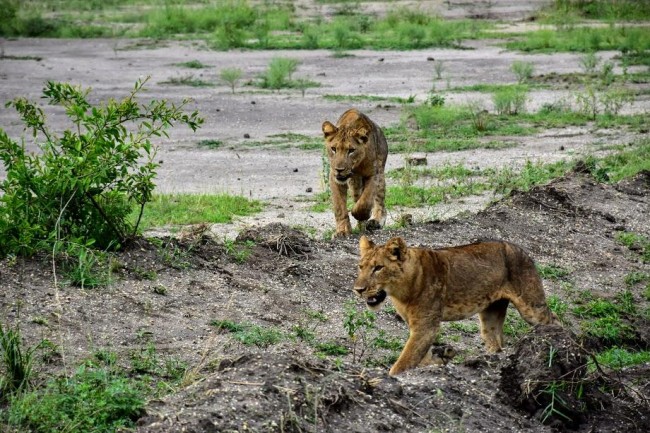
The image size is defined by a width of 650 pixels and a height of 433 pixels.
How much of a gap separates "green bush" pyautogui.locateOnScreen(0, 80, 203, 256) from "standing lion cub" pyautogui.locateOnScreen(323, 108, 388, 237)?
280 cm

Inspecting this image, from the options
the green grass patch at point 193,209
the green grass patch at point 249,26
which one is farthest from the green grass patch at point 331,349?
the green grass patch at point 249,26

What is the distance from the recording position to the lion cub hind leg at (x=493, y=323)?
30.1 ft

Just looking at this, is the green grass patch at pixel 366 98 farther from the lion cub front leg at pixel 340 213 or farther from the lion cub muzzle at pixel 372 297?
the lion cub muzzle at pixel 372 297

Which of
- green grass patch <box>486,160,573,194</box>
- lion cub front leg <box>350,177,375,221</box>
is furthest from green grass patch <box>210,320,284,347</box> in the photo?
green grass patch <box>486,160,573,194</box>

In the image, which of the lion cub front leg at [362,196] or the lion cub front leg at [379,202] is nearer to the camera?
the lion cub front leg at [362,196]

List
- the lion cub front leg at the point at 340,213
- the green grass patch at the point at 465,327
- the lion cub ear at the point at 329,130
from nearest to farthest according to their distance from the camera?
the green grass patch at the point at 465,327 < the lion cub front leg at the point at 340,213 < the lion cub ear at the point at 329,130

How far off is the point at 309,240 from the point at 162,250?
6.47ft

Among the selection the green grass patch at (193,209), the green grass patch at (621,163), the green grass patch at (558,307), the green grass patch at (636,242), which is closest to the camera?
the green grass patch at (558,307)

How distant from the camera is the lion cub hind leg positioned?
9.19 metres

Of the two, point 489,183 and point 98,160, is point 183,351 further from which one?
point 489,183

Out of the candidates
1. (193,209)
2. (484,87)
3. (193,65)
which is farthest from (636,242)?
(193,65)

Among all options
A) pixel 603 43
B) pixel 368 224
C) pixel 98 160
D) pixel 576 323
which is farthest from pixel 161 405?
pixel 603 43

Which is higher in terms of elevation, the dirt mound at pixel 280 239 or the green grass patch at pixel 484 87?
the dirt mound at pixel 280 239

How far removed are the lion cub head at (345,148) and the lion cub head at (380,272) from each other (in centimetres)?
428
